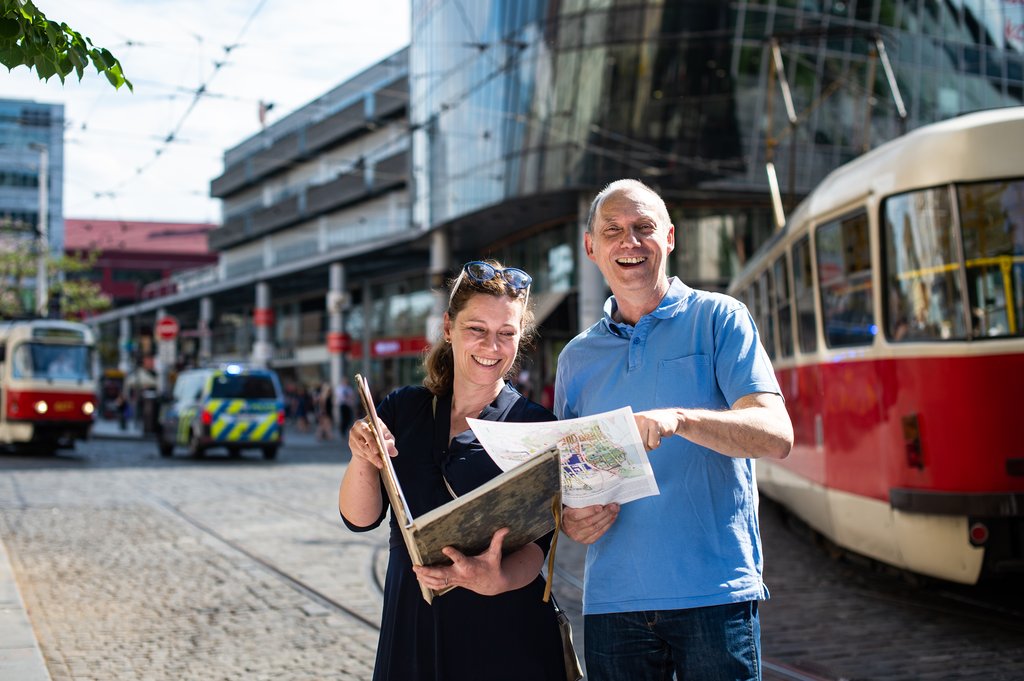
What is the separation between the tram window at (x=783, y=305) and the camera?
9875 millimetres

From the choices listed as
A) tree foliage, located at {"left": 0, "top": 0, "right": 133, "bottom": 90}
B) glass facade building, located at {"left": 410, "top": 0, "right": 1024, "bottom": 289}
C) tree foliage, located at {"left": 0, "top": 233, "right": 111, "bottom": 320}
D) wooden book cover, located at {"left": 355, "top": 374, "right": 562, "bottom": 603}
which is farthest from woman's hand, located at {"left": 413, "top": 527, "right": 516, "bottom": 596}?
tree foliage, located at {"left": 0, "top": 233, "right": 111, "bottom": 320}

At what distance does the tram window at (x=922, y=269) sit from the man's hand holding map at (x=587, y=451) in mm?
4834

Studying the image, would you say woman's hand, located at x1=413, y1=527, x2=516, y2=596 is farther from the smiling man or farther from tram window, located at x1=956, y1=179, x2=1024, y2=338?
tram window, located at x1=956, y1=179, x2=1024, y2=338

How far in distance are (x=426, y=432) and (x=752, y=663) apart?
37.8 inches

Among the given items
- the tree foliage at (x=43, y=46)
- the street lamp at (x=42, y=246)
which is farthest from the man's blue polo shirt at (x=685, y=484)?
the street lamp at (x=42, y=246)

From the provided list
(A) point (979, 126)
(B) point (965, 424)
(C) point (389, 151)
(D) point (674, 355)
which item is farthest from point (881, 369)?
(C) point (389, 151)

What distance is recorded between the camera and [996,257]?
6750 millimetres

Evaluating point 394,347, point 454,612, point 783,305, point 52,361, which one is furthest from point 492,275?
point 394,347

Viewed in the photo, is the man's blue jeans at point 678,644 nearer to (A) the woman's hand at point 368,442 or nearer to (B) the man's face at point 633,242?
(A) the woman's hand at point 368,442

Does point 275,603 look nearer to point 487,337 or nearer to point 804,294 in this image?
point 804,294

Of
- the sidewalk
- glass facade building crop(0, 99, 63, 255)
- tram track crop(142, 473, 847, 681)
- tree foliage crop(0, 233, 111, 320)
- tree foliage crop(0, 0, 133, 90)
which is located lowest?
tram track crop(142, 473, 847, 681)

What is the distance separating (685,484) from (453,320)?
0.73 metres

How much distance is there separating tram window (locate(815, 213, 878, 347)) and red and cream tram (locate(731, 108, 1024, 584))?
0.02m

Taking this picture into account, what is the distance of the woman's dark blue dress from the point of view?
2805mm
